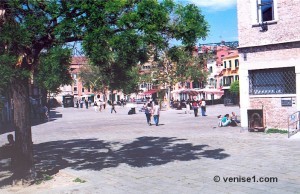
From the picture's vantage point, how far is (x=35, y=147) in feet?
51.1

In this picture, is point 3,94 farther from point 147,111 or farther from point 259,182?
point 147,111

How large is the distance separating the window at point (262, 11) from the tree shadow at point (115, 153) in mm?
6650

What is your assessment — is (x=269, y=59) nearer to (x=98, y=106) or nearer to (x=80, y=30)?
(x=80, y=30)

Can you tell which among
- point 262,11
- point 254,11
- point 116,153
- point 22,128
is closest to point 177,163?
point 116,153

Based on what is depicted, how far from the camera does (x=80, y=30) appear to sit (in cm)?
823

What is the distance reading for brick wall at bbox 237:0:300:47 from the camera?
15172 millimetres

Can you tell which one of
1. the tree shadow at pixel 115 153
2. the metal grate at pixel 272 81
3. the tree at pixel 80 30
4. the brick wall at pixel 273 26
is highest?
the brick wall at pixel 273 26

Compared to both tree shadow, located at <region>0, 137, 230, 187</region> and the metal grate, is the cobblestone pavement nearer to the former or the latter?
tree shadow, located at <region>0, 137, 230, 187</region>

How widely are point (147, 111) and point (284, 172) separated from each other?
1507 cm

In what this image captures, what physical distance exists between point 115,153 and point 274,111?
7771mm

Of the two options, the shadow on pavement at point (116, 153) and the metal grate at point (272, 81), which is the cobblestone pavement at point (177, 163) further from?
the metal grate at point (272, 81)

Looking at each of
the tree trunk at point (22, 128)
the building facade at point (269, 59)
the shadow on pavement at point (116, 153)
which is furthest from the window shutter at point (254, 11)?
the tree trunk at point (22, 128)

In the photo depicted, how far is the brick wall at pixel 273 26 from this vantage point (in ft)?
49.8

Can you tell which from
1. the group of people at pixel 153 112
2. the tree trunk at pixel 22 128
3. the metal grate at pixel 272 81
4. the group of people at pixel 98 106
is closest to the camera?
the tree trunk at pixel 22 128
